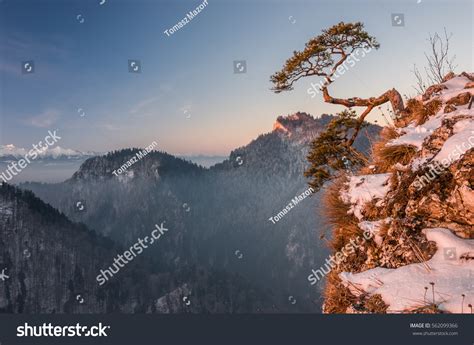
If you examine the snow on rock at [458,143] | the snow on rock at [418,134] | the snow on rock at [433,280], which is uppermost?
the snow on rock at [418,134]

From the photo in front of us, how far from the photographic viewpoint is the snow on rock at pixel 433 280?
21.3ft

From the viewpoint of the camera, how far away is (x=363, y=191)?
10.2 m

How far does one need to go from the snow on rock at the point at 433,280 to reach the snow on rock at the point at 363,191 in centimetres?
209

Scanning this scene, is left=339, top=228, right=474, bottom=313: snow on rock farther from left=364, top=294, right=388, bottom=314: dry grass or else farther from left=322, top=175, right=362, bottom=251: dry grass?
left=322, top=175, right=362, bottom=251: dry grass

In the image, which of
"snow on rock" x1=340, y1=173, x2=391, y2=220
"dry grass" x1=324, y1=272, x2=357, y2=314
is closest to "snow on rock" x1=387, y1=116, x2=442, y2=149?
"snow on rock" x1=340, y1=173, x2=391, y2=220

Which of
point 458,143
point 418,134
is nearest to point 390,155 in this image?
point 418,134

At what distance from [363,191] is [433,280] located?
357cm

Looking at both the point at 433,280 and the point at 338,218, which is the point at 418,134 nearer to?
the point at 338,218

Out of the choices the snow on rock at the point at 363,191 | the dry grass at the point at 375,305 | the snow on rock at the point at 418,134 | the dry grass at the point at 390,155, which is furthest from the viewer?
the dry grass at the point at 390,155

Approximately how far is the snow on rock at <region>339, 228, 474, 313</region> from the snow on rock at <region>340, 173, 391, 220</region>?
6.85 feet

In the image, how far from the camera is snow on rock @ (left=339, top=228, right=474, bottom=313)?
21.3 ft

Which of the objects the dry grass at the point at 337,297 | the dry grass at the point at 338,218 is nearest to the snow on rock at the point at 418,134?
the dry grass at the point at 338,218

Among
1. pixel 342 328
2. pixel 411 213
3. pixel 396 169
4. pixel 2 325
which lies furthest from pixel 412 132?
pixel 2 325

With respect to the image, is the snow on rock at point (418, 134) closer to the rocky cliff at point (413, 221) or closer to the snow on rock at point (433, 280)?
the rocky cliff at point (413, 221)
